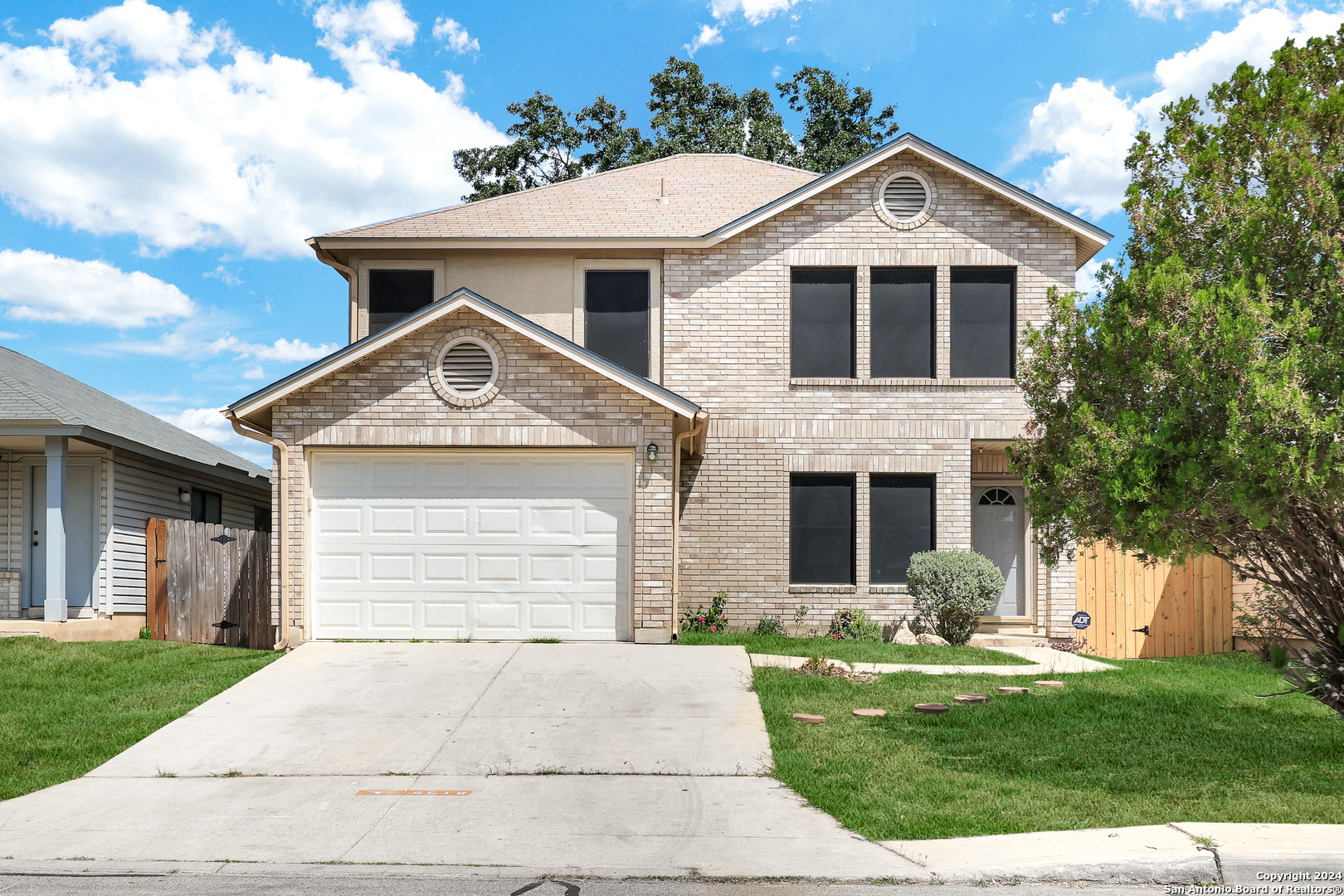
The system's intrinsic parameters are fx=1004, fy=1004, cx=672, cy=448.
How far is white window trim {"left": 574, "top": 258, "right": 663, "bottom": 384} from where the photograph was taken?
50.2ft

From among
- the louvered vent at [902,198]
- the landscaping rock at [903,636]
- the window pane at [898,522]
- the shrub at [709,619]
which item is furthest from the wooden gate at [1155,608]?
the louvered vent at [902,198]

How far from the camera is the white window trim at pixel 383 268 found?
51.1 feet

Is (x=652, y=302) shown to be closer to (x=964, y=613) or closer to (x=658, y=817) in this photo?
(x=964, y=613)

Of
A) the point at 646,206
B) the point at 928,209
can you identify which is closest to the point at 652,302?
the point at 646,206

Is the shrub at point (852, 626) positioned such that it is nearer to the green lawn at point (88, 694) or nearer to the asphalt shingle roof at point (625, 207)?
the asphalt shingle roof at point (625, 207)

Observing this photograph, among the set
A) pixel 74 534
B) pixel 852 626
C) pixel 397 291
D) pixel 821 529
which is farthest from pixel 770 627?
pixel 74 534

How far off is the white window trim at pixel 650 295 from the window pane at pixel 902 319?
3.24 metres

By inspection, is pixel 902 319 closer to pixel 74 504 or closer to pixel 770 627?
pixel 770 627

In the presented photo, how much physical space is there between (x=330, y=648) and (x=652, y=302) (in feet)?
22.4

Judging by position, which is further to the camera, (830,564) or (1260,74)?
(830,564)

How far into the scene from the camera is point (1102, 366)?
309 inches

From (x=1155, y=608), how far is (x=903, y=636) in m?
4.16

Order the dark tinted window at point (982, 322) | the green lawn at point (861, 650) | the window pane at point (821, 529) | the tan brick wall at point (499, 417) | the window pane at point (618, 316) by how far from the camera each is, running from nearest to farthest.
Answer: the green lawn at point (861, 650) < the tan brick wall at point (499, 417) < the window pane at point (821, 529) < the dark tinted window at point (982, 322) < the window pane at point (618, 316)

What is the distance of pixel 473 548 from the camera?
42.4 feet
